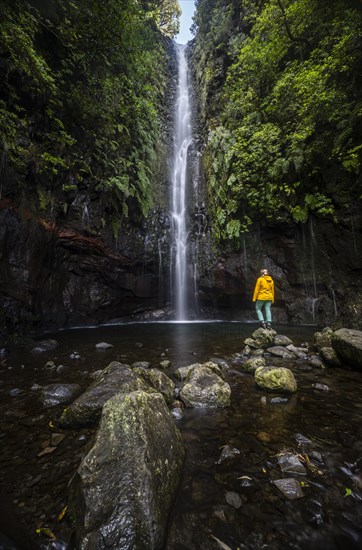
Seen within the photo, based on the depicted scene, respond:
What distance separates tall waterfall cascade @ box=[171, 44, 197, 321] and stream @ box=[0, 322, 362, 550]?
1087 cm

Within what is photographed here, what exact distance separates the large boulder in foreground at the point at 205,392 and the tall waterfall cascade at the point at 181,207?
11.3m

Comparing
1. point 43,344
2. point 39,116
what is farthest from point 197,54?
point 43,344

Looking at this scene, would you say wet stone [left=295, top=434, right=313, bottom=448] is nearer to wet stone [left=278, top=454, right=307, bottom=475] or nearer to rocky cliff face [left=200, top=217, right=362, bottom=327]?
wet stone [left=278, top=454, right=307, bottom=475]

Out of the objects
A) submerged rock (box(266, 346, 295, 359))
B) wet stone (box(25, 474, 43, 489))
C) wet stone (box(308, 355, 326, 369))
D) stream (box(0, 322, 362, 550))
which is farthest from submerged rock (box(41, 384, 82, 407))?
wet stone (box(308, 355, 326, 369))

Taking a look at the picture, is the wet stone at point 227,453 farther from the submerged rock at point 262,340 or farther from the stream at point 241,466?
the submerged rock at point 262,340

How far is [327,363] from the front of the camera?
521cm

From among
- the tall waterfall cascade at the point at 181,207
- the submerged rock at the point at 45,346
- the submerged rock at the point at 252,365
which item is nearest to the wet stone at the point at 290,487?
the submerged rock at the point at 252,365

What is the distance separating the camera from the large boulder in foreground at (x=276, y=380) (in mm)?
3959

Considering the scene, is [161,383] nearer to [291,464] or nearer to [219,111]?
[291,464]

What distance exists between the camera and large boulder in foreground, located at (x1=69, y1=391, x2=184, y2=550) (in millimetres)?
1557

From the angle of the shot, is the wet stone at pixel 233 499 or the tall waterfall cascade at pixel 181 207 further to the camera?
the tall waterfall cascade at pixel 181 207

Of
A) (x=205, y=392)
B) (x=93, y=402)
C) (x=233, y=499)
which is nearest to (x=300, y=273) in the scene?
(x=205, y=392)

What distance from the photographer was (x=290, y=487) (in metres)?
2.12

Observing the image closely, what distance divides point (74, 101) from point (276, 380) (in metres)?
12.5
